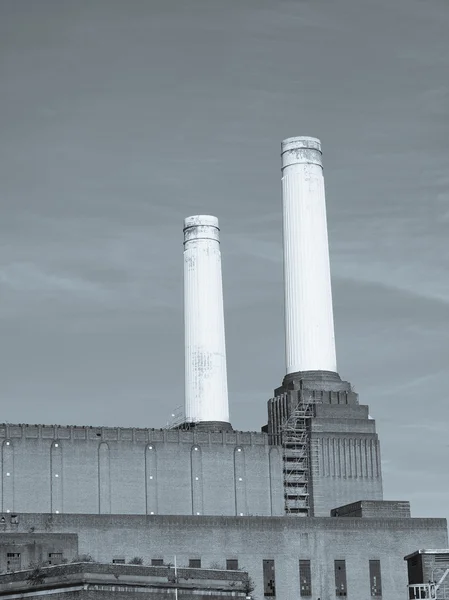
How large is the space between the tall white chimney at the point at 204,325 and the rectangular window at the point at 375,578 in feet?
75.4

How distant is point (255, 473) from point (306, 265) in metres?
16.3

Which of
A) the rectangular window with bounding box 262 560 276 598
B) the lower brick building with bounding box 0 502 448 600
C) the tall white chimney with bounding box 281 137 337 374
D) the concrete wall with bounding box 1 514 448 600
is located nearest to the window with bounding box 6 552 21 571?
the lower brick building with bounding box 0 502 448 600

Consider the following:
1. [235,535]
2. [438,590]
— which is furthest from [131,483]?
[438,590]

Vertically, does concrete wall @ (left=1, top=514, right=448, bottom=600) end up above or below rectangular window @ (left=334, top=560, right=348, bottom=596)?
above

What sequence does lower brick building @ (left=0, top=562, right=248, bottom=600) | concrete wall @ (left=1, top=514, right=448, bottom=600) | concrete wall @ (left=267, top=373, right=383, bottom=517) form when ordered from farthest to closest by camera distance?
concrete wall @ (left=267, top=373, right=383, bottom=517)
concrete wall @ (left=1, top=514, right=448, bottom=600)
lower brick building @ (left=0, top=562, right=248, bottom=600)

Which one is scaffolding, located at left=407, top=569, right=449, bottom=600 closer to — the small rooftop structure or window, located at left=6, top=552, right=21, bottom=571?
the small rooftop structure

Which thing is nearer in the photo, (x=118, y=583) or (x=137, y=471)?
(x=118, y=583)

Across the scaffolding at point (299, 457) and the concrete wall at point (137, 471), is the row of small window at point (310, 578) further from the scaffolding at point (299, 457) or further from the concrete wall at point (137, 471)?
the concrete wall at point (137, 471)

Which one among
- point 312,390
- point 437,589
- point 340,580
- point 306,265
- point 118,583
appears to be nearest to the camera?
point 118,583

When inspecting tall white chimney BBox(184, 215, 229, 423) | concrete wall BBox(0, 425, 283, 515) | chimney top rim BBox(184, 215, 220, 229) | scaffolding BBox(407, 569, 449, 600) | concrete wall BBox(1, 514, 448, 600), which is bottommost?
scaffolding BBox(407, 569, 449, 600)

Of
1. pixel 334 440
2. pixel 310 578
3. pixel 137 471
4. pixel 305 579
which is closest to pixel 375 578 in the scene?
pixel 310 578

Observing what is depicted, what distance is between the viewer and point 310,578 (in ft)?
334

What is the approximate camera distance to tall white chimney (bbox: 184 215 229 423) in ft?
406

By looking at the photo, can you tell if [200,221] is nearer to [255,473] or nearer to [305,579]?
[255,473]
